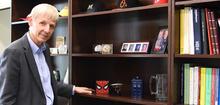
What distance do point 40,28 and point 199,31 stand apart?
1037 millimetres

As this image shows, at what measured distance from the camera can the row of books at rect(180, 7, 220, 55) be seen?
6.20ft

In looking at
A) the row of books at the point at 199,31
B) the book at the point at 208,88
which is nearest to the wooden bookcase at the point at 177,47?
the row of books at the point at 199,31

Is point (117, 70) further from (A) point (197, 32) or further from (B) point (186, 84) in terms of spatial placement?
(A) point (197, 32)

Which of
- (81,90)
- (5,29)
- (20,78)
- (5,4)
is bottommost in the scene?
(81,90)

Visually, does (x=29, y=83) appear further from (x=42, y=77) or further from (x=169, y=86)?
(x=169, y=86)

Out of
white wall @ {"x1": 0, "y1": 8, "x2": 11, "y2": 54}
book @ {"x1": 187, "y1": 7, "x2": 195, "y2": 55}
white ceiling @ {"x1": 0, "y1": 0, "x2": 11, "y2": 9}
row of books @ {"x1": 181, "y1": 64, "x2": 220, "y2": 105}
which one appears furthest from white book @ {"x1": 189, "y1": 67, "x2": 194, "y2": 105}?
white wall @ {"x1": 0, "y1": 8, "x2": 11, "y2": 54}

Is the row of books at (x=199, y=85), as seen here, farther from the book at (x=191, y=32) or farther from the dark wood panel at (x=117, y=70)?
the dark wood panel at (x=117, y=70)

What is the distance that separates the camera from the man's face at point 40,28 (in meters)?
2.02

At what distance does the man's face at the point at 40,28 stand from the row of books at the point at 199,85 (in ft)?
3.09

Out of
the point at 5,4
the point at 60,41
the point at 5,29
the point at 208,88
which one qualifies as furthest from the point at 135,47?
the point at 5,29

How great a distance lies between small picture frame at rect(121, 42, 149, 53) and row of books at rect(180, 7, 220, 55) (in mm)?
417

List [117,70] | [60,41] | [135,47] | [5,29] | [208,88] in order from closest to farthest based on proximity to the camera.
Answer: [208,88], [135,47], [117,70], [60,41], [5,29]

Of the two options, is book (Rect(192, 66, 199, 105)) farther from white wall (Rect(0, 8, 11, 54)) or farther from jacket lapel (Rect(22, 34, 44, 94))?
white wall (Rect(0, 8, 11, 54))

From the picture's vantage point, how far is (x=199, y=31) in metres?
1.91
